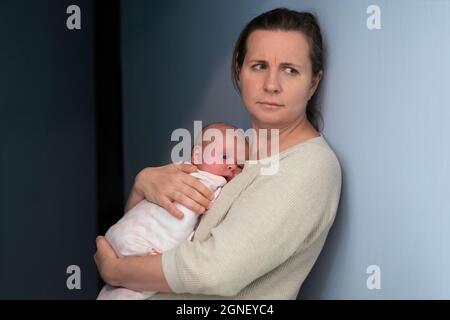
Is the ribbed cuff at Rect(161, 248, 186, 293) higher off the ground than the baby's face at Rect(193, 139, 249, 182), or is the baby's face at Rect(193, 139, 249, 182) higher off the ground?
the baby's face at Rect(193, 139, 249, 182)

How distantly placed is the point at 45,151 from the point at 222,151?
2.95 feet

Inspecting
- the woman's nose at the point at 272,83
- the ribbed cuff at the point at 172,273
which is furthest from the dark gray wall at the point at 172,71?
the ribbed cuff at the point at 172,273

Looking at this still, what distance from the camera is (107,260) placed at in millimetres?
1138

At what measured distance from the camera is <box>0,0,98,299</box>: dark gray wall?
1729 millimetres

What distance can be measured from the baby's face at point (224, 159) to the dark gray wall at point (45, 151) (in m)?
0.81

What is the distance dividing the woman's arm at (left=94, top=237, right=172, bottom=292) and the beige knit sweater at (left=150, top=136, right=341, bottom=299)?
2 cm

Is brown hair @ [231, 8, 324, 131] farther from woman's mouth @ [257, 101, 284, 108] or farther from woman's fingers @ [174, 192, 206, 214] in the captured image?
woman's fingers @ [174, 192, 206, 214]

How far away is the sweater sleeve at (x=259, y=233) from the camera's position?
3.25 feet

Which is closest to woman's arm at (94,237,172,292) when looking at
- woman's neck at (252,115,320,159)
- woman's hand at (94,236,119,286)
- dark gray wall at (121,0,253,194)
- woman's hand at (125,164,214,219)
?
woman's hand at (94,236,119,286)

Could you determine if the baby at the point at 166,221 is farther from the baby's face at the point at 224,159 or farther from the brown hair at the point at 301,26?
the brown hair at the point at 301,26

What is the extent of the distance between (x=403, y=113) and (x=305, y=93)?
0.25 m

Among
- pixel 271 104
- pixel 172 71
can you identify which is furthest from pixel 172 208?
pixel 172 71
